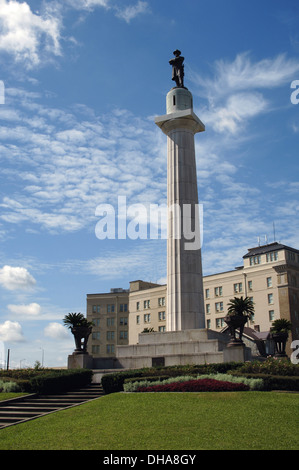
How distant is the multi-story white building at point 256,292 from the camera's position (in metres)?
71.9

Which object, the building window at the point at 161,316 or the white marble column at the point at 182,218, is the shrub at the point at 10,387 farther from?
the building window at the point at 161,316

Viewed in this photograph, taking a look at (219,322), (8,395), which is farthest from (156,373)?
(219,322)

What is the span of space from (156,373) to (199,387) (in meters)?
3.86

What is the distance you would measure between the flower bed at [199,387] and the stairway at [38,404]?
2.98m

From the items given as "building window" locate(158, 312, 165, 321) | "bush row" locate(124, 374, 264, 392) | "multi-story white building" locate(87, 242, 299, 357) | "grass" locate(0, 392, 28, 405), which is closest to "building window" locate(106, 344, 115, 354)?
"multi-story white building" locate(87, 242, 299, 357)

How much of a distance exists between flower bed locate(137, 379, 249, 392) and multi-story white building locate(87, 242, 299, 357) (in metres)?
44.1

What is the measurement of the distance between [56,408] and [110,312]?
76.5 metres


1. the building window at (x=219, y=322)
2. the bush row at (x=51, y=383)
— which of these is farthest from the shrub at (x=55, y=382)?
the building window at (x=219, y=322)

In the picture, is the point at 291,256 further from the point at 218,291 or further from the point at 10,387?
the point at 10,387

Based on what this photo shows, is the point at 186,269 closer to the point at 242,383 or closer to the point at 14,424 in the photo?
the point at 242,383

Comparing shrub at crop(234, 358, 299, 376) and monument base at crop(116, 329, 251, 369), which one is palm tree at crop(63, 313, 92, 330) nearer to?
monument base at crop(116, 329, 251, 369)

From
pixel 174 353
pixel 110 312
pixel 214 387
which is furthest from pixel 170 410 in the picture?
pixel 110 312

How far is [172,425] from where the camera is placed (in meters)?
14.7

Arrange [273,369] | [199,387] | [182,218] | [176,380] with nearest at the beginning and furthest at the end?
[199,387], [176,380], [273,369], [182,218]
